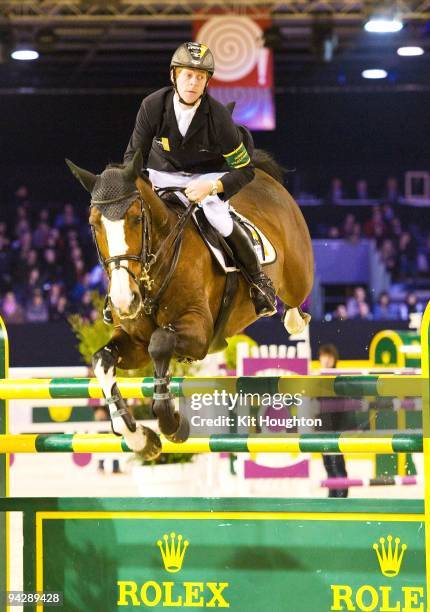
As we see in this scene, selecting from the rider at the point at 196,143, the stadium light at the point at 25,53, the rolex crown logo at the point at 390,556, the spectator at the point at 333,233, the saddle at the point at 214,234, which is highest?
the stadium light at the point at 25,53

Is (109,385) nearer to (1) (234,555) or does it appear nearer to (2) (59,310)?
(1) (234,555)

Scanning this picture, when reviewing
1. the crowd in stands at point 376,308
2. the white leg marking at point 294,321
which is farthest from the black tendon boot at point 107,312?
the crowd in stands at point 376,308

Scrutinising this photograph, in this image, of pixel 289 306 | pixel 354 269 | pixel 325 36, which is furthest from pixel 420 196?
pixel 289 306

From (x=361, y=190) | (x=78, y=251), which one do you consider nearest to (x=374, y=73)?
(x=361, y=190)

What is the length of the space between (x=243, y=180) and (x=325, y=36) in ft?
38.7

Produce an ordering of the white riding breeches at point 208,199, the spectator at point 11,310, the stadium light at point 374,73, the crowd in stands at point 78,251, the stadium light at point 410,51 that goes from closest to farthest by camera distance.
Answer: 1. the white riding breeches at point 208,199
2. the spectator at point 11,310
3. the crowd in stands at point 78,251
4. the stadium light at point 410,51
5. the stadium light at point 374,73

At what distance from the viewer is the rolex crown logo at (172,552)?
3738 millimetres

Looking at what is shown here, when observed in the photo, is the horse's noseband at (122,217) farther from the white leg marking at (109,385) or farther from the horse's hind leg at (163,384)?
the white leg marking at (109,385)

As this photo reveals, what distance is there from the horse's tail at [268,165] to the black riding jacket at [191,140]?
3.45 ft

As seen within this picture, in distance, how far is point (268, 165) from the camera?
5.13 meters

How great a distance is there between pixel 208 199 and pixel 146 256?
472 millimetres

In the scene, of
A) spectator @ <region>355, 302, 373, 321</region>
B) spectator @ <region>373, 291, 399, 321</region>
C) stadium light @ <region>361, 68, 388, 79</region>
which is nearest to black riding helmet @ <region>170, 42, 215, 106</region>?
spectator @ <region>355, 302, 373, 321</region>

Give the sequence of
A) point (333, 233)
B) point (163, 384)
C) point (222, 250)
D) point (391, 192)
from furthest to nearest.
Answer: point (391, 192) → point (333, 233) → point (222, 250) → point (163, 384)

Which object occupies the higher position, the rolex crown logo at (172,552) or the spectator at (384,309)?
the spectator at (384,309)
